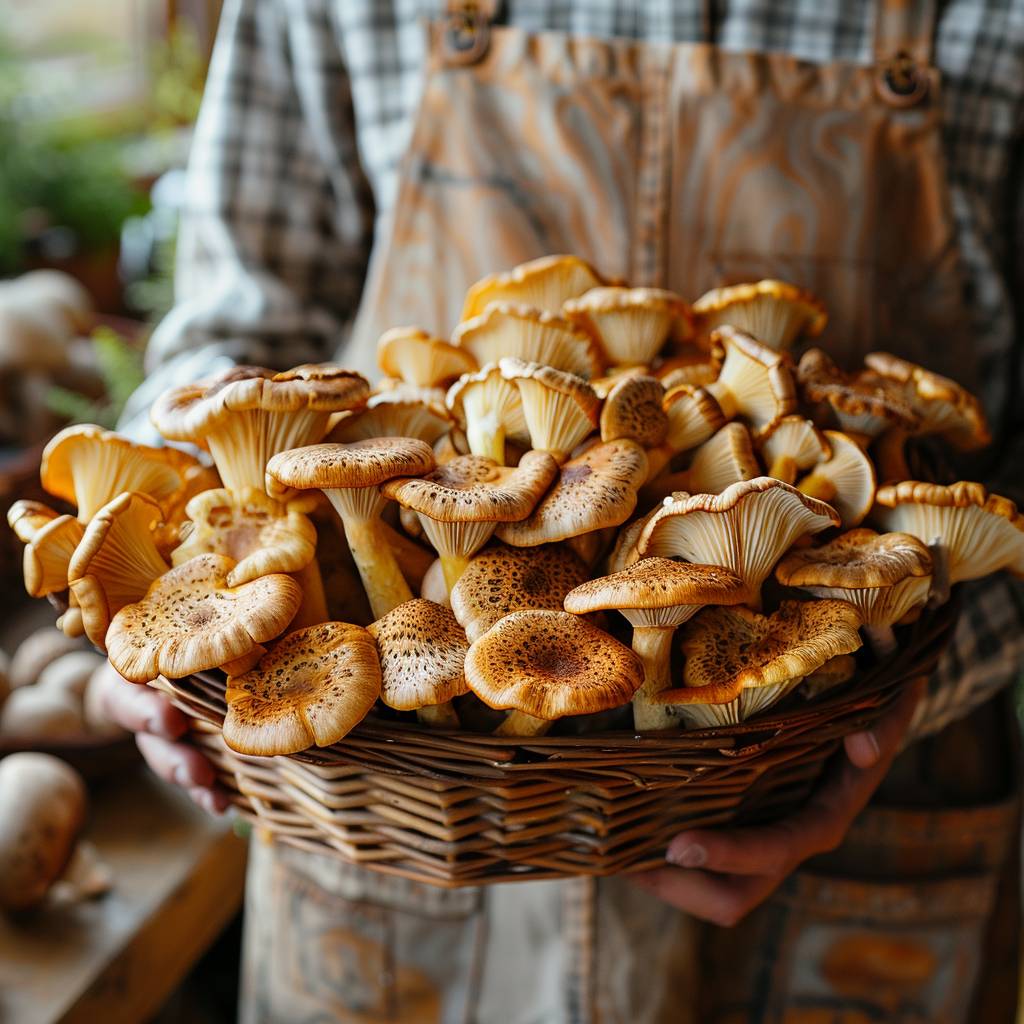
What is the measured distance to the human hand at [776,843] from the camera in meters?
1.08

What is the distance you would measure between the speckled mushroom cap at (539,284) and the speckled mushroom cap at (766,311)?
0.15 metres

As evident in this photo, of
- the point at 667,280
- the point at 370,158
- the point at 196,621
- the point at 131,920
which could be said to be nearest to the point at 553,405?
the point at 196,621

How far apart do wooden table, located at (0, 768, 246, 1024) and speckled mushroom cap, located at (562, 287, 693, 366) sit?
3.81 ft

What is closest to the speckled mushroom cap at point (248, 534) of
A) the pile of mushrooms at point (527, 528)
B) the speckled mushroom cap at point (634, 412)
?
the pile of mushrooms at point (527, 528)

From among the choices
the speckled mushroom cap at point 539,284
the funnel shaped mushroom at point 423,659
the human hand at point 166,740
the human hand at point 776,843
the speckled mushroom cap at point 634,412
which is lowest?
the human hand at point 776,843

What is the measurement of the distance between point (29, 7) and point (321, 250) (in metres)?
2.82

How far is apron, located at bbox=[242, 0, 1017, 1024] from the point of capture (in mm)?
1405

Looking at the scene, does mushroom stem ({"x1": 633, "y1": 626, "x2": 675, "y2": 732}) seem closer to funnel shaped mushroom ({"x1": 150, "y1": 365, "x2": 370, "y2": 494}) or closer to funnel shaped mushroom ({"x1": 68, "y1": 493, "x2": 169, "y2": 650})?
funnel shaped mushroom ({"x1": 150, "y1": 365, "x2": 370, "y2": 494})

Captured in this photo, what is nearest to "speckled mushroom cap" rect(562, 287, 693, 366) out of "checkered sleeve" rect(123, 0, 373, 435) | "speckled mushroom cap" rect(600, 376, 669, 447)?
"speckled mushroom cap" rect(600, 376, 669, 447)

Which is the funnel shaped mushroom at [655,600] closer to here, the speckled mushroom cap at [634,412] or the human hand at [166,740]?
the speckled mushroom cap at [634,412]

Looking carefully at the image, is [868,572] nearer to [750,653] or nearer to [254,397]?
[750,653]

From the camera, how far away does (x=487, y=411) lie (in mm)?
1069

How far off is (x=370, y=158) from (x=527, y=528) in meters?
0.87

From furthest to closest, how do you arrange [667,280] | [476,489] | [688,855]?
1. [667,280]
2. [688,855]
3. [476,489]
